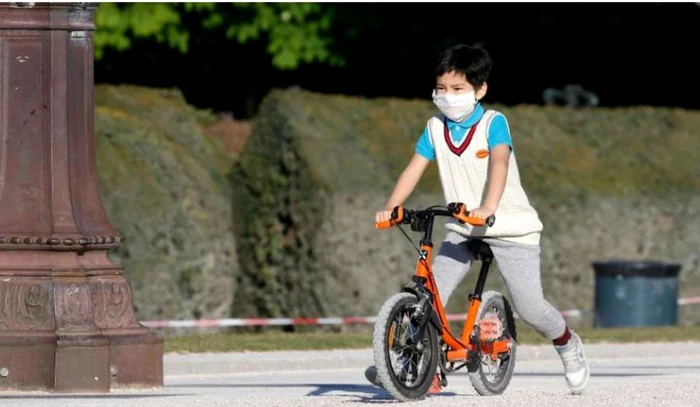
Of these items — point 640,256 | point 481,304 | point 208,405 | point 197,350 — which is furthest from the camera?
point 640,256

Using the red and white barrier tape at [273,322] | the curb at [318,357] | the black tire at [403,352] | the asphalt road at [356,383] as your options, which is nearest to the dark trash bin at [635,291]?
the red and white barrier tape at [273,322]

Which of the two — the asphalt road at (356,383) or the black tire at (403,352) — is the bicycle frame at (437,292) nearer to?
the black tire at (403,352)

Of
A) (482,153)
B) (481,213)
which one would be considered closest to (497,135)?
(482,153)

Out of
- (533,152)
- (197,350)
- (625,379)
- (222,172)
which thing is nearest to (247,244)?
(222,172)

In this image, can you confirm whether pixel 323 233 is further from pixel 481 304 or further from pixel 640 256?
pixel 481 304

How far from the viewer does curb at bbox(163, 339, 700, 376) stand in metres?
15.7

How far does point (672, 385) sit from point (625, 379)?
2.39m

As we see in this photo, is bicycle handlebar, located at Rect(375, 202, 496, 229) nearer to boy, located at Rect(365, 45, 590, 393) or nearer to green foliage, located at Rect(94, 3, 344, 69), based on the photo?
boy, located at Rect(365, 45, 590, 393)

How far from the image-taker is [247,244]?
2383 centimetres

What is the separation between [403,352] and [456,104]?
133 centimetres

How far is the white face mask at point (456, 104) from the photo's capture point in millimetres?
10930

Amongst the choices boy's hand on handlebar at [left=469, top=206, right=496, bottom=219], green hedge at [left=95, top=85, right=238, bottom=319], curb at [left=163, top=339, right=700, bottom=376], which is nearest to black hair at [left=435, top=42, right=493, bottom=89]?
boy's hand on handlebar at [left=469, top=206, right=496, bottom=219]

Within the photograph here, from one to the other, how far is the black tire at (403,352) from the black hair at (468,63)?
1208mm

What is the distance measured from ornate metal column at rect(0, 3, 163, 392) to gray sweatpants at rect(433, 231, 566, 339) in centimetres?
266
